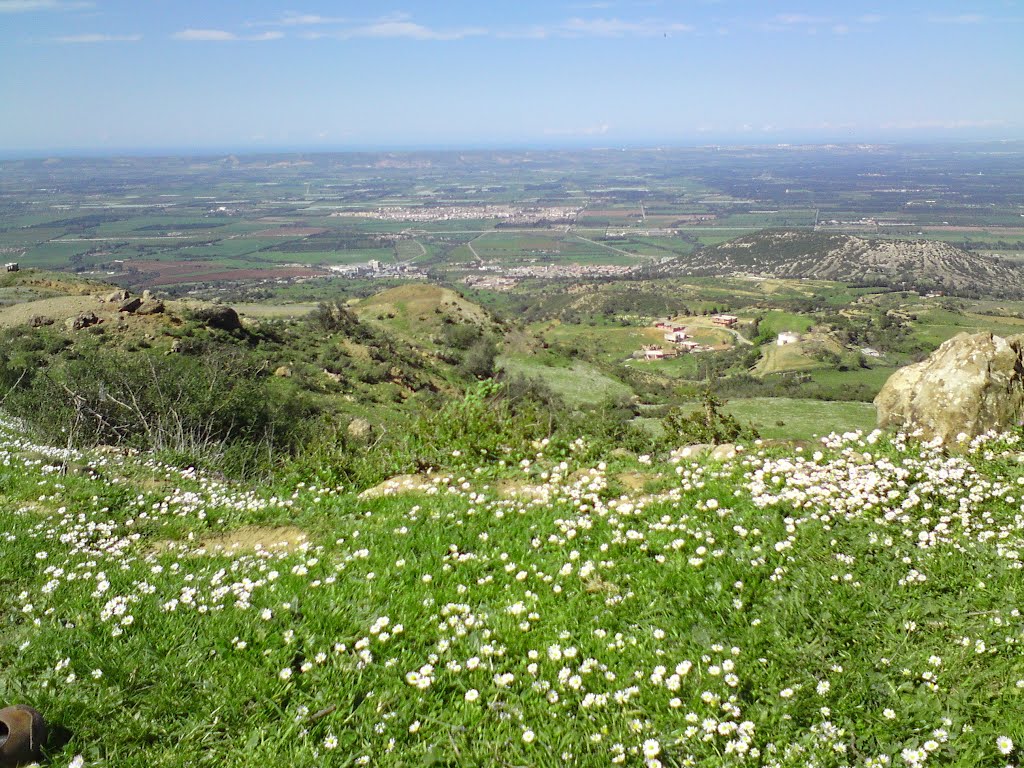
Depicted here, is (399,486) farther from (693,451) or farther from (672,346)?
(672,346)

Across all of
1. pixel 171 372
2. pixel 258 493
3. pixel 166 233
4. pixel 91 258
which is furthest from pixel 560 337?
pixel 166 233

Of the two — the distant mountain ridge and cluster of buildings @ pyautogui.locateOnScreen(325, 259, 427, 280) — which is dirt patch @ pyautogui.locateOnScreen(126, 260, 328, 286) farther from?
the distant mountain ridge

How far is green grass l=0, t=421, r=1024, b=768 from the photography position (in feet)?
11.4

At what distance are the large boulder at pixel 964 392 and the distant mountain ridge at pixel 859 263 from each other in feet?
456

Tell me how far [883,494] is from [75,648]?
678 centimetres

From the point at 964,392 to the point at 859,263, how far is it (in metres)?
159

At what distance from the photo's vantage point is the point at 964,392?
28.0 feet

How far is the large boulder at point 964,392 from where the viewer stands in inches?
330

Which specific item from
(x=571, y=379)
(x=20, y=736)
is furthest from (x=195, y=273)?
(x=20, y=736)

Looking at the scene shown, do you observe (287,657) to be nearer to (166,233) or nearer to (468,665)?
(468,665)

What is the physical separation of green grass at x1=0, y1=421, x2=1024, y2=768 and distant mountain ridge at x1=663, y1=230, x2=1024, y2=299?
144732mm

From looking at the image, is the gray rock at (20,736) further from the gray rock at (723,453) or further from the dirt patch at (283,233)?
the dirt patch at (283,233)

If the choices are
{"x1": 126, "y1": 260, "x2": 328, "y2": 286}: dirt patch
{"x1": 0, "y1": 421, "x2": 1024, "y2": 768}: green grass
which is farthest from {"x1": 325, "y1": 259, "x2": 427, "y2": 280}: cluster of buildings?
{"x1": 0, "y1": 421, "x2": 1024, "y2": 768}: green grass

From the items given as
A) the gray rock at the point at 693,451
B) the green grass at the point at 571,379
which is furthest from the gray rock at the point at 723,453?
the green grass at the point at 571,379
